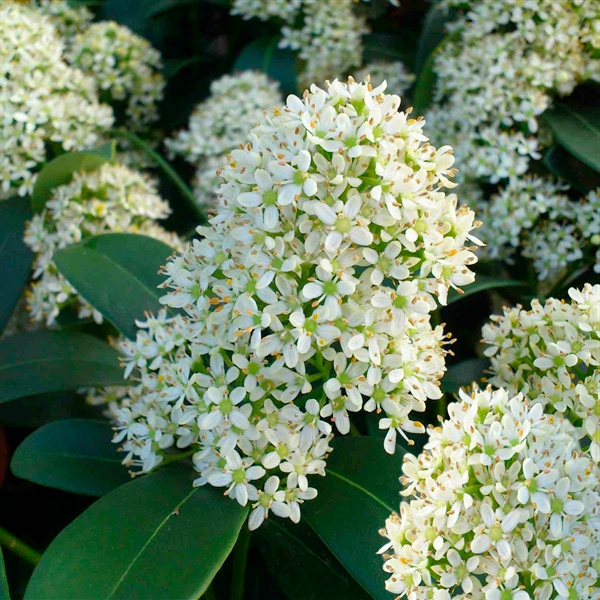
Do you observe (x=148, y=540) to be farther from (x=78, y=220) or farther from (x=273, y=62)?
(x=273, y=62)

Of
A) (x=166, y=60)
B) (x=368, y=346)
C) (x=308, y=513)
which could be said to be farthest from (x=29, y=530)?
(x=166, y=60)

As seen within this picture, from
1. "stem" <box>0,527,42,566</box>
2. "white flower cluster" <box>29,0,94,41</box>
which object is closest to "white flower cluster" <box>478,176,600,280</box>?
"stem" <box>0,527,42,566</box>

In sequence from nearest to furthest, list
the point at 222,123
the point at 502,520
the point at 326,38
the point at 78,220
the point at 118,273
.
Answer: the point at 502,520, the point at 118,273, the point at 78,220, the point at 222,123, the point at 326,38

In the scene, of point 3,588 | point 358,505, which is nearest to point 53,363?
point 3,588

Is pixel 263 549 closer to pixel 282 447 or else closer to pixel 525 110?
pixel 282 447

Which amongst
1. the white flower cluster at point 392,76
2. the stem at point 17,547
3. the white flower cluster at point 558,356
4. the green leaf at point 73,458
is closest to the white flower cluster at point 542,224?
the white flower cluster at point 558,356
